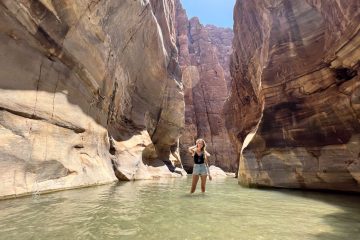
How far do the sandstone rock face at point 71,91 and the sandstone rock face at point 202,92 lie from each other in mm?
28962

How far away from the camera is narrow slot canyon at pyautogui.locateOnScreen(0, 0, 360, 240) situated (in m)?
4.41

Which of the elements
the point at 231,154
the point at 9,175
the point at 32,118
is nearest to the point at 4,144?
the point at 9,175

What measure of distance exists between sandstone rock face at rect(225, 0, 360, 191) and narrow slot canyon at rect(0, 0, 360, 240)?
5 centimetres

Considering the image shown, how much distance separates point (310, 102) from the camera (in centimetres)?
1047

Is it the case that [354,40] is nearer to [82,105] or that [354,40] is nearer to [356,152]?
[356,152]

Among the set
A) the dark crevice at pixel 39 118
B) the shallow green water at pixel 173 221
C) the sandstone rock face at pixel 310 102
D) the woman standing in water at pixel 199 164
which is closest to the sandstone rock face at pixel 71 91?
the dark crevice at pixel 39 118

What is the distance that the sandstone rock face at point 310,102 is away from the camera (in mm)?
8617

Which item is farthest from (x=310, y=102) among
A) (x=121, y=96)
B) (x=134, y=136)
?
(x=134, y=136)

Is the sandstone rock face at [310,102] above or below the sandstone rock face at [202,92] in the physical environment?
below

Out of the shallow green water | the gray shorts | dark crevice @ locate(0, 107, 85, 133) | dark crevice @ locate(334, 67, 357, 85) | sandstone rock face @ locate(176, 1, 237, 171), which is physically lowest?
the shallow green water

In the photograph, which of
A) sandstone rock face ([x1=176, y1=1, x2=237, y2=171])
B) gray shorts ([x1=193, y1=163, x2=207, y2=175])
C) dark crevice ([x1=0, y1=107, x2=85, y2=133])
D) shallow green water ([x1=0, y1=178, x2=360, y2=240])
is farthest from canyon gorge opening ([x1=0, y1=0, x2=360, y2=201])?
sandstone rock face ([x1=176, y1=1, x2=237, y2=171])

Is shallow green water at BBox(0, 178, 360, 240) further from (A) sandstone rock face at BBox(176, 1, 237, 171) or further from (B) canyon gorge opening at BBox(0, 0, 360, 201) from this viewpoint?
(A) sandstone rock face at BBox(176, 1, 237, 171)

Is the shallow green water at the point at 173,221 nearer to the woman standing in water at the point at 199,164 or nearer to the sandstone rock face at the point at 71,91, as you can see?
the sandstone rock face at the point at 71,91

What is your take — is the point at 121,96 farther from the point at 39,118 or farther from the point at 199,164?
the point at 199,164
